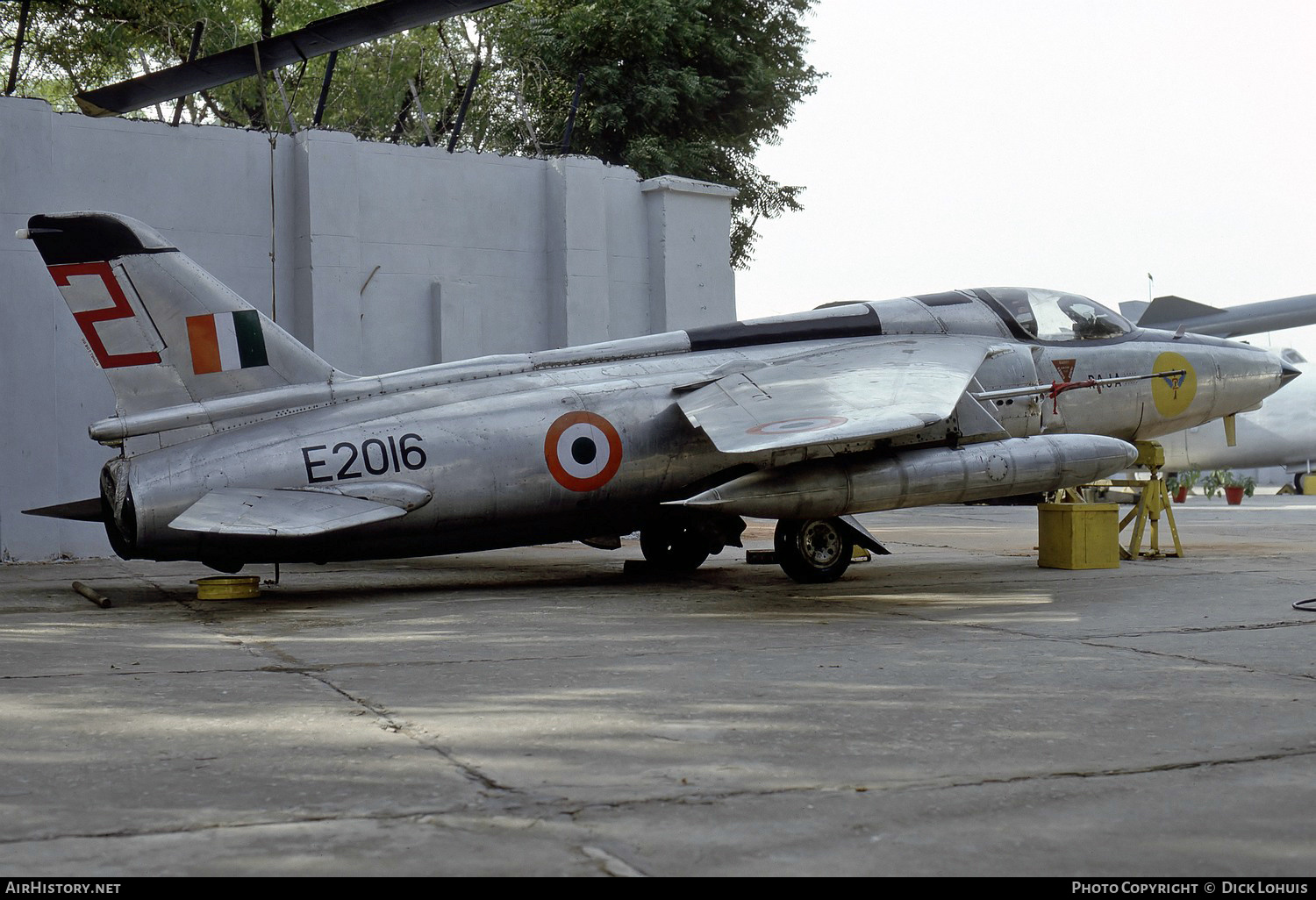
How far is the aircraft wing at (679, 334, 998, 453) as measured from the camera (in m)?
9.66

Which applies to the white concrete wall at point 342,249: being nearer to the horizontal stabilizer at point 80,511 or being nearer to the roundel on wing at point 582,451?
the horizontal stabilizer at point 80,511

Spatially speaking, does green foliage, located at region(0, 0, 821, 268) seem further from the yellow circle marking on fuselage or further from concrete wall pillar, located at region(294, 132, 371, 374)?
the yellow circle marking on fuselage

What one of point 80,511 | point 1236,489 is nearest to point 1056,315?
point 80,511

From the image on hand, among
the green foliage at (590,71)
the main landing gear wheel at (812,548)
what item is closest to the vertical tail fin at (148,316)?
the main landing gear wheel at (812,548)

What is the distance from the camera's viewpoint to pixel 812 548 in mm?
11789

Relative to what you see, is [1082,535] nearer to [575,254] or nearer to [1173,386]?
[1173,386]

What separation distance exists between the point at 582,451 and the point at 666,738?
6.10 metres

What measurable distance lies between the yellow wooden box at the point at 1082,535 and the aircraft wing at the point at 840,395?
203cm

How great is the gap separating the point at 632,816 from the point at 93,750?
242cm

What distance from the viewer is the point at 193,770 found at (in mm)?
4613

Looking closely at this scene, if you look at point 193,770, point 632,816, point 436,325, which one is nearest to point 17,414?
point 436,325

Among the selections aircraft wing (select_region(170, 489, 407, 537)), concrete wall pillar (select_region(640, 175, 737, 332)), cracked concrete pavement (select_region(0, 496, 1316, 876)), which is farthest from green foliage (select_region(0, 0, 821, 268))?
cracked concrete pavement (select_region(0, 496, 1316, 876))

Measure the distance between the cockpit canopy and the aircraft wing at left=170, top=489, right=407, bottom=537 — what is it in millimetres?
7222

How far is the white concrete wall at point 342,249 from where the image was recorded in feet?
49.2
